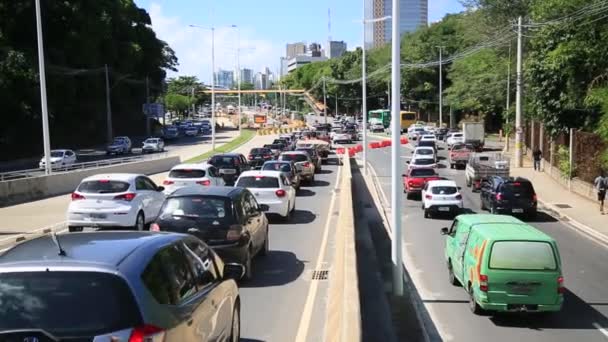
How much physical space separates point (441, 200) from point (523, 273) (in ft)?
48.2

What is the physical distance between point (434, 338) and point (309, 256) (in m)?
5.22

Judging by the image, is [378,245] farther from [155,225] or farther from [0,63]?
[0,63]

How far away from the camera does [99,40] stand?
7419 cm

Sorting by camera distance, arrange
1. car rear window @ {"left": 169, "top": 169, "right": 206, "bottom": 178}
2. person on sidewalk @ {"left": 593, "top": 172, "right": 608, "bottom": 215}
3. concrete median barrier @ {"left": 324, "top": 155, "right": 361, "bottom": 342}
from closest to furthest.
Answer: concrete median barrier @ {"left": 324, "top": 155, "right": 361, "bottom": 342}, car rear window @ {"left": 169, "top": 169, "right": 206, "bottom": 178}, person on sidewalk @ {"left": 593, "top": 172, "right": 608, "bottom": 215}

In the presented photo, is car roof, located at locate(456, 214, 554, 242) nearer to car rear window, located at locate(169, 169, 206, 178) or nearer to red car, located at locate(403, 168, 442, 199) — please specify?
car rear window, located at locate(169, 169, 206, 178)

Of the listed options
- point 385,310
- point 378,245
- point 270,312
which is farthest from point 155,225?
point 378,245

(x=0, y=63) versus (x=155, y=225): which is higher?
(x=0, y=63)

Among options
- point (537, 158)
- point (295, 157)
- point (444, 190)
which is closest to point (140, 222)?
point (444, 190)

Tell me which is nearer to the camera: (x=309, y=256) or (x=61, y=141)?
(x=309, y=256)

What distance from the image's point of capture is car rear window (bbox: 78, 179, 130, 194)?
18.5 metres

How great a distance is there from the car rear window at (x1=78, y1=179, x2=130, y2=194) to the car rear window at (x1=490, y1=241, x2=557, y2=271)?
33.3ft

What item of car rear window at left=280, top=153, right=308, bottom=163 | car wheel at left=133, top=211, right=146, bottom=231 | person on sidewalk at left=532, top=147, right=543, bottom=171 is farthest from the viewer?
person on sidewalk at left=532, top=147, right=543, bottom=171

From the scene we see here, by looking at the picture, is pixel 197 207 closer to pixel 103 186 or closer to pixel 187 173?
pixel 103 186

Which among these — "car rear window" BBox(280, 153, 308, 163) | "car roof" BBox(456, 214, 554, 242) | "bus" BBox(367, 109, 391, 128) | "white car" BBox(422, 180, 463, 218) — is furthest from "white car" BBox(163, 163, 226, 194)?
"bus" BBox(367, 109, 391, 128)
